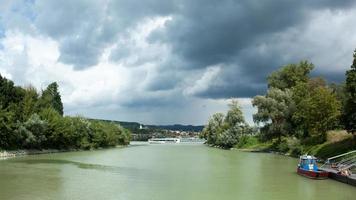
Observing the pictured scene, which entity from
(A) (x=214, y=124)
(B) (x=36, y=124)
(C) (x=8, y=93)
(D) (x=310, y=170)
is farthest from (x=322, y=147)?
(A) (x=214, y=124)

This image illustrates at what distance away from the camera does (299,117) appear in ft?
277

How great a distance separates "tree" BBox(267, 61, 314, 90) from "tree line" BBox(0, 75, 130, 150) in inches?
1872

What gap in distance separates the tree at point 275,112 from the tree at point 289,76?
11.1m

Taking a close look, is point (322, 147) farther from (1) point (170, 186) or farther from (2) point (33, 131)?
(2) point (33, 131)

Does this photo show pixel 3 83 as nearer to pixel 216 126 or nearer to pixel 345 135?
pixel 345 135

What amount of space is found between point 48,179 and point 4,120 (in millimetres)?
45092

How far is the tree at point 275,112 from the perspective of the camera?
9362 cm

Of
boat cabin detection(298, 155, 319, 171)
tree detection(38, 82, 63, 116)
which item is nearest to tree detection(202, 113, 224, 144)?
tree detection(38, 82, 63, 116)

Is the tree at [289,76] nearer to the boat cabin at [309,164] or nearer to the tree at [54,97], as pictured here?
the tree at [54,97]

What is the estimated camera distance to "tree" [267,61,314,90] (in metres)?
110

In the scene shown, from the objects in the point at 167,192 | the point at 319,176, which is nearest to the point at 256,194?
the point at 167,192

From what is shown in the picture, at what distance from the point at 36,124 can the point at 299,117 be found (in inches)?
1928

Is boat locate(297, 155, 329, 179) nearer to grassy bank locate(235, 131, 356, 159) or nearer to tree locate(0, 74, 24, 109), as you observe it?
grassy bank locate(235, 131, 356, 159)

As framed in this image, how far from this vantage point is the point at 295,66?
112 meters
